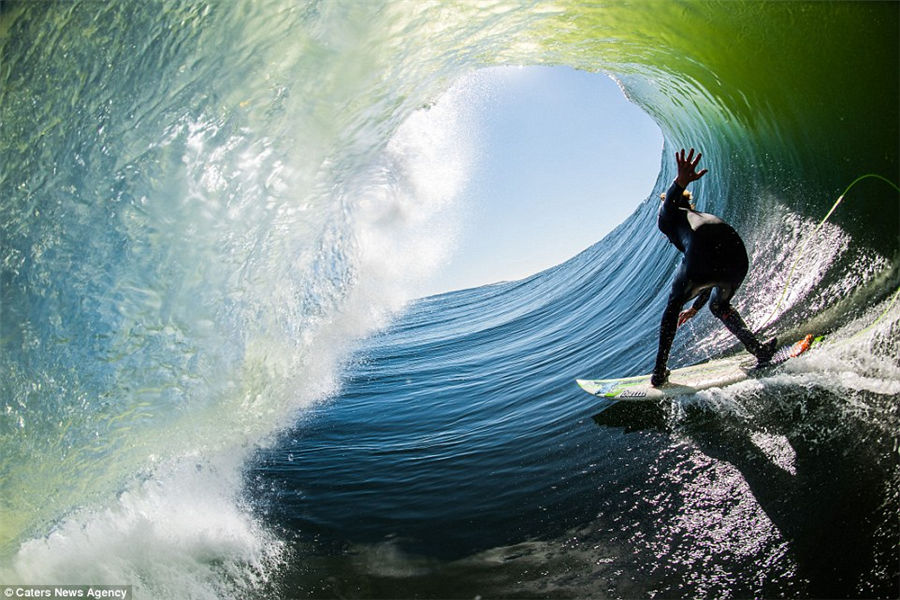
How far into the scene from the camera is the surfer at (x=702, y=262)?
409 cm

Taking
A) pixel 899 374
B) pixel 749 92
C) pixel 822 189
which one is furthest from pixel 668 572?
pixel 749 92

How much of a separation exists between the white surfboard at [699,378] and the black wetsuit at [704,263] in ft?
0.78

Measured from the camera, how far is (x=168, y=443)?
554cm

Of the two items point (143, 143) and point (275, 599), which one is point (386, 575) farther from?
point (143, 143)

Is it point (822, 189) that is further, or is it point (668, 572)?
point (822, 189)

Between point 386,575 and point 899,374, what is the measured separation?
13.1ft

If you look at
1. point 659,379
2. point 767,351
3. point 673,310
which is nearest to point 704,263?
point 673,310

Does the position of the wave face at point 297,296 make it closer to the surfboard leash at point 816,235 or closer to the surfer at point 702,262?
the surfboard leash at point 816,235

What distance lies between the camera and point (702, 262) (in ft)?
13.5

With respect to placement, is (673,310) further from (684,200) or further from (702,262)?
(684,200)

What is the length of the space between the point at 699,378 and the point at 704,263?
4.12 ft

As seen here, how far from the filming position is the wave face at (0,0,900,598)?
10.8 feet

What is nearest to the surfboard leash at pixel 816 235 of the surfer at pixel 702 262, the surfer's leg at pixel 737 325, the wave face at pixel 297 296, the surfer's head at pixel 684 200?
the wave face at pixel 297 296

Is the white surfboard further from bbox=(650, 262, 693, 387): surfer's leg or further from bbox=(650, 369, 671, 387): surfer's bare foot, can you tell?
bbox=(650, 262, 693, 387): surfer's leg
